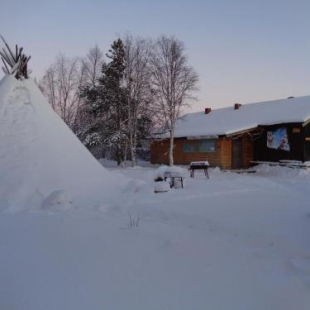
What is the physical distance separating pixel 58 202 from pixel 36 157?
2442mm

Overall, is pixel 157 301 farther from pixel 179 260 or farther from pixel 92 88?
pixel 92 88

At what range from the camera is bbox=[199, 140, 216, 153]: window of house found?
2066 cm

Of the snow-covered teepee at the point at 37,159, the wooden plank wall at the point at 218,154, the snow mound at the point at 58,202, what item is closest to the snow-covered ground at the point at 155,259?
the snow mound at the point at 58,202

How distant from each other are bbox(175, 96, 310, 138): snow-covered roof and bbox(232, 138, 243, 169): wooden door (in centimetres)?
114

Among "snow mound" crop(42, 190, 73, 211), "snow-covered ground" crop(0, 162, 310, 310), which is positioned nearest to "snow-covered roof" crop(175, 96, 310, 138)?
"snow-covered ground" crop(0, 162, 310, 310)

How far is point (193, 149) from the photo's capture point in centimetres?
2225

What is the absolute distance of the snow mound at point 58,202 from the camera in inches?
277

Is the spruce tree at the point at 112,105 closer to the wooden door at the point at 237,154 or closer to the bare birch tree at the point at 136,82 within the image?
the bare birch tree at the point at 136,82

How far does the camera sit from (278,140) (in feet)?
64.3

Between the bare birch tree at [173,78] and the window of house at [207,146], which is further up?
the bare birch tree at [173,78]

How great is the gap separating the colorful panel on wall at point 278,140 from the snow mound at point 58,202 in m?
15.1

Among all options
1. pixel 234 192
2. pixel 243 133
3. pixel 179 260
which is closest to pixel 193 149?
pixel 243 133

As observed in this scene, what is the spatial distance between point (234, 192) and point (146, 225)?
487 centimetres

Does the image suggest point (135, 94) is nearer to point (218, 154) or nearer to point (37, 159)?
point (218, 154)
